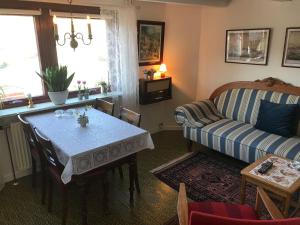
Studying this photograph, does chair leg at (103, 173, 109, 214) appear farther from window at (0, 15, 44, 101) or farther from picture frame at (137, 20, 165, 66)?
picture frame at (137, 20, 165, 66)

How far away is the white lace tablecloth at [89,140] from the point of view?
184 centimetres

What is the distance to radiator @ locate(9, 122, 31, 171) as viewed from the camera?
2648mm

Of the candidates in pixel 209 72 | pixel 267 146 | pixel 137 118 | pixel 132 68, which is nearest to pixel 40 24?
pixel 132 68

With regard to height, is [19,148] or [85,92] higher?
[85,92]

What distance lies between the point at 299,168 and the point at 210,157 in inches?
53.0

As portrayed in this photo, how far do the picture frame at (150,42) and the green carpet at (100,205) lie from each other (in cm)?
177

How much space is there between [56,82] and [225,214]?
2.25 metres

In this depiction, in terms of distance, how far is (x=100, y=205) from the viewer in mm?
2371

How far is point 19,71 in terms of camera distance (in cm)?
282

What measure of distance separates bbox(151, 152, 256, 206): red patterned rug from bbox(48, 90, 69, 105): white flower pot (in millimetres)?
1417

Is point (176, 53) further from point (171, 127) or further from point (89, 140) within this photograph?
point (89, 140)

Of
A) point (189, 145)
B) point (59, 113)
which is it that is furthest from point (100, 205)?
point (189, 145)

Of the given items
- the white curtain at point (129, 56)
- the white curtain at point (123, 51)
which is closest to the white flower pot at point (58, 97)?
the white curtain at point (123, 51)

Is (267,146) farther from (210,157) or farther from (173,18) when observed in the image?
(173,18)
